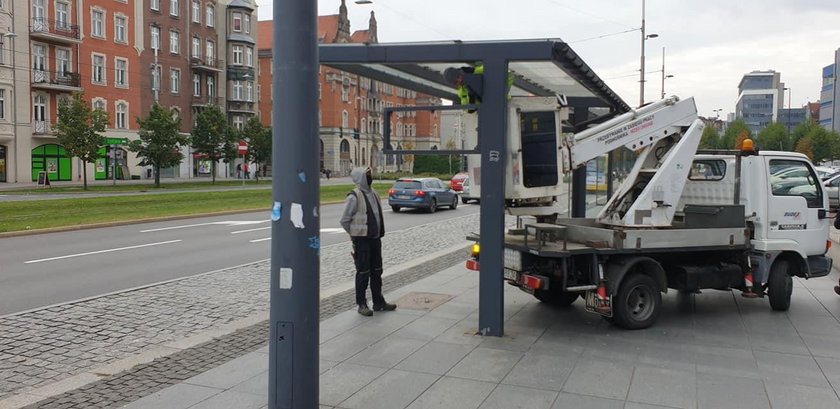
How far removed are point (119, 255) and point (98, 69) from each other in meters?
43.5

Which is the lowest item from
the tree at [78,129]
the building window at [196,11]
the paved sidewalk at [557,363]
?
the paved sidewalk at [557,363]

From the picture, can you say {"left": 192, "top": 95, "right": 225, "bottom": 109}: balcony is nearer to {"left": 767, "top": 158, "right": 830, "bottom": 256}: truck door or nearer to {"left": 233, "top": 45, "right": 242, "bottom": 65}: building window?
{"left": 233, "top": 45, "right": 242, "bottom": 65}: building window

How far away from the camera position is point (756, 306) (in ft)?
30.1

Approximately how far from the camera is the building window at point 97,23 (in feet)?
168

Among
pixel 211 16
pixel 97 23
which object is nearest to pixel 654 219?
pixel 97 23

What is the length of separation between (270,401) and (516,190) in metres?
3.73

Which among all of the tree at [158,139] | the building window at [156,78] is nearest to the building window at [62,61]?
the building window at [156,78]

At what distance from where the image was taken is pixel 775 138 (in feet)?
278

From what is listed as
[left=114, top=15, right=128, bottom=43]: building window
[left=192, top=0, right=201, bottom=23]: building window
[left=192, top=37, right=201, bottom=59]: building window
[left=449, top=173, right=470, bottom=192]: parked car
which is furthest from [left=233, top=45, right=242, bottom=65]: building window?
[left=449, top=173, right=470, bottom=192]: parked car

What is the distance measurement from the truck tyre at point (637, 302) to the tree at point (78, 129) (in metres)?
38.5

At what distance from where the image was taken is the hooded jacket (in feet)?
26.9

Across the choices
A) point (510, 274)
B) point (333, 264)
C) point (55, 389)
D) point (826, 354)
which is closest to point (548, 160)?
point (510, 274)

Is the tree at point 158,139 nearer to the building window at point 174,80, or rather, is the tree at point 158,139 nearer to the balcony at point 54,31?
the balcony at point 54,31

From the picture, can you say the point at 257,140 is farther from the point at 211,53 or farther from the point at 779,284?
the point at 779,284
